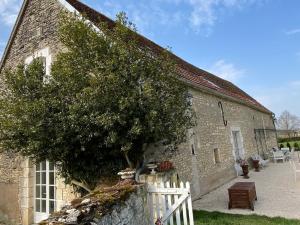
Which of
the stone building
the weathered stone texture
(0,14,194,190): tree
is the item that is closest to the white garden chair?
the stone building

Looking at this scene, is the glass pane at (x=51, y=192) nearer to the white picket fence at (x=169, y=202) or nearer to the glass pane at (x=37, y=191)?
the glass pane at (x=37, y=191)

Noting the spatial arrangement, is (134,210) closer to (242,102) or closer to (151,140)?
(151,140)

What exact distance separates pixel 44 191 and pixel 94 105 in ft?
13.8

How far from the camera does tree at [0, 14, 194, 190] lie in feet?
20.0

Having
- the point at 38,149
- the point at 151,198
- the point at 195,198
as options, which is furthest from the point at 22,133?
the point at 195,198

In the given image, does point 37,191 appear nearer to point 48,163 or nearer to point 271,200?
point 48,163

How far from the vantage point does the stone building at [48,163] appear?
8.69 m

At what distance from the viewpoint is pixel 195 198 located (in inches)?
362

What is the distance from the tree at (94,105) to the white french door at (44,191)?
1.68 metres

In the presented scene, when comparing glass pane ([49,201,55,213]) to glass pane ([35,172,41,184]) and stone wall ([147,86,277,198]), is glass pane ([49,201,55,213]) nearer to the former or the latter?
glass pane ([35,172,41,184])

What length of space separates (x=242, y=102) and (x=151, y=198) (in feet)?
43.0

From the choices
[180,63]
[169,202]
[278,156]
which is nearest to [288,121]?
[278,156]

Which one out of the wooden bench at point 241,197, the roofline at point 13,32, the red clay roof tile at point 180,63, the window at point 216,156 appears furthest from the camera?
the window at point 216,156

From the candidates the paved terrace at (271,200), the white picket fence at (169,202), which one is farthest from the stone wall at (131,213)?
the paved terrace at (271,200)
